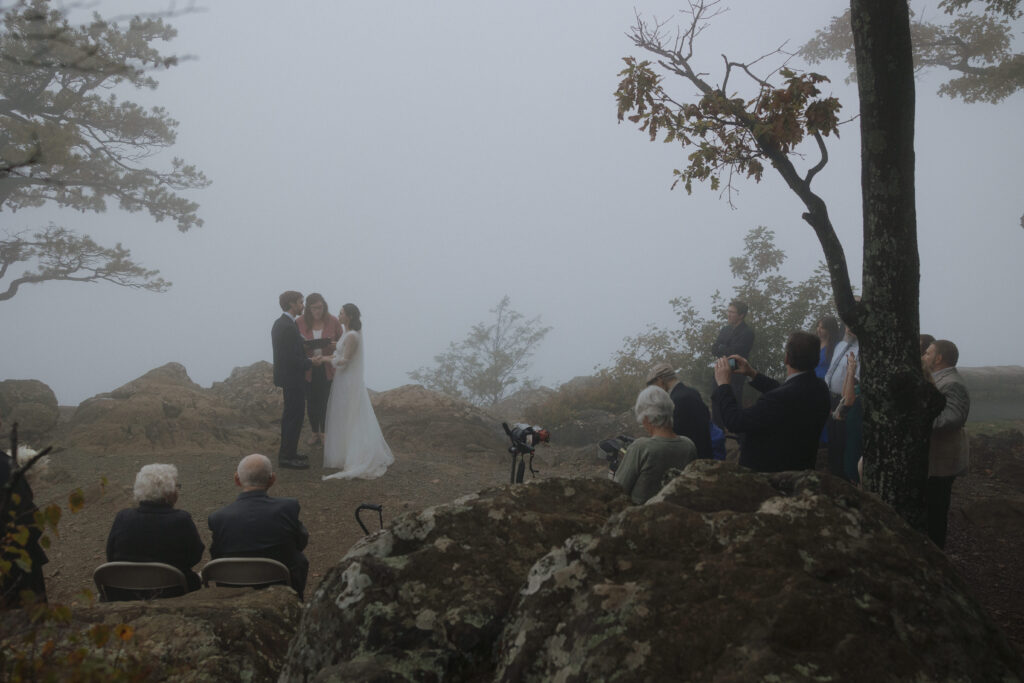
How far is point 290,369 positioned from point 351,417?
1.04 meters

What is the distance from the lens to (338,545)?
7262mm

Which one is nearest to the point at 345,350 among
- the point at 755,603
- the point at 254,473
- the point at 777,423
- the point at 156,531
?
the point at 254,473

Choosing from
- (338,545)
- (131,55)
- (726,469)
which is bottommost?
→ (338,545)

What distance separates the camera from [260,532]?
A: 4184 mm

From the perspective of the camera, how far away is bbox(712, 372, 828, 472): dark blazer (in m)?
4.30

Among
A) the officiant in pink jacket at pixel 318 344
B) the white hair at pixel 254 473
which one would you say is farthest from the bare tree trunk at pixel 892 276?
the officiant in pink jacket at pixel 318 344

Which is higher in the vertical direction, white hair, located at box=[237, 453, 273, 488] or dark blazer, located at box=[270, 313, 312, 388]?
dark blazer, located at box=[270, 313, 312, 388]

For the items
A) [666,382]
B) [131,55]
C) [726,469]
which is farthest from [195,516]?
[131,55]

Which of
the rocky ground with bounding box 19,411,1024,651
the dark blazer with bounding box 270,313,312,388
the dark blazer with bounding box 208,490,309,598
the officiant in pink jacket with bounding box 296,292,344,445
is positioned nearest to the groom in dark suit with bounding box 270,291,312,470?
the dark blazer with bounding box 270,313,312,388

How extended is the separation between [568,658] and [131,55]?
16942 millimetres

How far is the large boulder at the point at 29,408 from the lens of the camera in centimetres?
1214

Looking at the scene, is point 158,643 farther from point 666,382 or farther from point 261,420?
point 261,420

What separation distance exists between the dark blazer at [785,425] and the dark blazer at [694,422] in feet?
3.66

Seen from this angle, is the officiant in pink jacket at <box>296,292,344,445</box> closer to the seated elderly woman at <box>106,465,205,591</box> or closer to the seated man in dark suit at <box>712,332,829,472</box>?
the seated elderly woman at <box>106,465,205,591</box>
